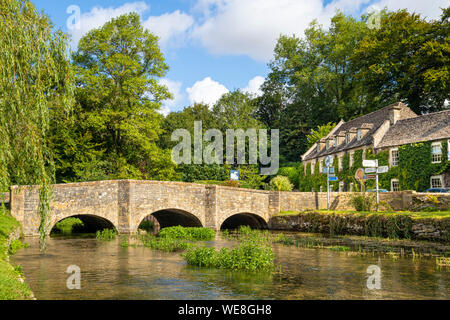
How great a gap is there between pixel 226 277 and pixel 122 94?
26.2 metres

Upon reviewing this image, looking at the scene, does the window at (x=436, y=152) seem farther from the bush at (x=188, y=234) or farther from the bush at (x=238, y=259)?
the bush at (x=238, y=259)

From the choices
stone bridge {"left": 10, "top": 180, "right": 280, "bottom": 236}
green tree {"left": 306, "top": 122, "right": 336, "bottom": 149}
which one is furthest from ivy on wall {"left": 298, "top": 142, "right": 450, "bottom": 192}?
green tree {"left": 306, "top": 122, "right": 336, "bottom": 149}

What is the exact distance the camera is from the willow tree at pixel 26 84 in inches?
398

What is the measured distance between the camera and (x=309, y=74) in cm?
5566

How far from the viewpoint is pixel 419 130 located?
33.7 metres

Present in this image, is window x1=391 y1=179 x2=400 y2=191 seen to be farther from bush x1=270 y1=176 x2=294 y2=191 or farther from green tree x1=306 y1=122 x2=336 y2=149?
green tree x1=306 y1=122 x2=336 y2=149

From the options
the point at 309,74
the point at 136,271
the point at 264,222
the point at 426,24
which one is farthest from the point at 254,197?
the point at 309,74

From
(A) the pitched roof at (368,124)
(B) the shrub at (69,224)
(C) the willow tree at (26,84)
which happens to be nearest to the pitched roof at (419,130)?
(A) the pitched roof at (368,124)

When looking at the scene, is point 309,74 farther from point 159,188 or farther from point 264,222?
point 159,188

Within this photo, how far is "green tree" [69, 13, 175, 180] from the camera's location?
3441 cm

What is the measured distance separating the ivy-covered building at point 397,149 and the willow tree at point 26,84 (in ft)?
81.6

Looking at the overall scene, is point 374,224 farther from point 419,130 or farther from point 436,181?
point 419,130

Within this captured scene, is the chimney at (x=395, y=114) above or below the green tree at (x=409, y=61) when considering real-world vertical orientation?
below
